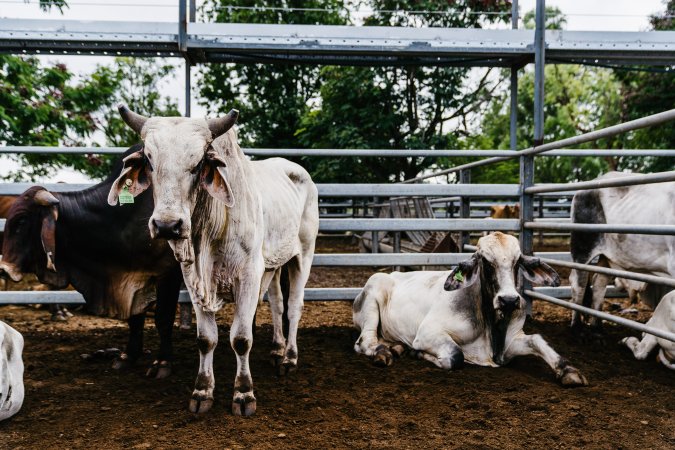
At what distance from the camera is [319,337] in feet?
18.0

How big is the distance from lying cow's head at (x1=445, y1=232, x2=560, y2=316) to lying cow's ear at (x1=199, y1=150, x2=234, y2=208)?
1869 millimetres

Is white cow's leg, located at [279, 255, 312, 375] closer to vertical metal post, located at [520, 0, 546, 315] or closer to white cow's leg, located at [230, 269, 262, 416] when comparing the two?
white cow's leg, located at [230, 269, 262, 416]

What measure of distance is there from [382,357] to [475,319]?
0.76 meters

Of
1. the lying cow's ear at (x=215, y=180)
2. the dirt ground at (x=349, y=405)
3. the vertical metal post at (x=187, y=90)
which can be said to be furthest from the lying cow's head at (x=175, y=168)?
the vertical metal post at (x=187, y=90)

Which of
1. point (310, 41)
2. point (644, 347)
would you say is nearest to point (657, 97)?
point (644, 347)

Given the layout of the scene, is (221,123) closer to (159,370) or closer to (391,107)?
(159,370)

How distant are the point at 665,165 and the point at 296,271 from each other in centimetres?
1442

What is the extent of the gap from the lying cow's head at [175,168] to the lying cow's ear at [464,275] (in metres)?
1.86

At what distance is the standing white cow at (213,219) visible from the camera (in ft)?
10.2

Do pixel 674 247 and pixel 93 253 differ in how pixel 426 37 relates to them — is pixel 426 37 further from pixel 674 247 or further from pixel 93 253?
pixel 93 253

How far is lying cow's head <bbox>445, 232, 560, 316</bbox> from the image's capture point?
13.7 feet

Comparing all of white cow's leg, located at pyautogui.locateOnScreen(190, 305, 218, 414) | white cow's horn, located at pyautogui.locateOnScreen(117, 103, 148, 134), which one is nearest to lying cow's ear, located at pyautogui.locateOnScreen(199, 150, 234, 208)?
white cow's horn, located at pyautogui.locateOnScreen(117, 103, 148, 134)

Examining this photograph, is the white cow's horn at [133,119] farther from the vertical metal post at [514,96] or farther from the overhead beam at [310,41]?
the vertical metal post at [514,96]

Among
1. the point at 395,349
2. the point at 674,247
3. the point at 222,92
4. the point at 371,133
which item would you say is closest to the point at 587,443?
the point at 395,349
